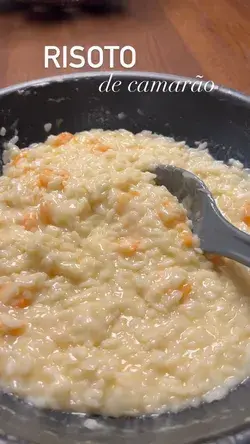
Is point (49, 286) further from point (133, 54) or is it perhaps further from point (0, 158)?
point (133, 54)

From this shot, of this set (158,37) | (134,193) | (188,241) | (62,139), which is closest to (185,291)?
(188,241)

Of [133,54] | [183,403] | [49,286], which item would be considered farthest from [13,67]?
[183,403]

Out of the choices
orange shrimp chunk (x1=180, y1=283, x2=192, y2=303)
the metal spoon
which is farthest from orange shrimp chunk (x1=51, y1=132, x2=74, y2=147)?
orange shrimp chunk (x1=180, y1=283, x2=192, y2=303)

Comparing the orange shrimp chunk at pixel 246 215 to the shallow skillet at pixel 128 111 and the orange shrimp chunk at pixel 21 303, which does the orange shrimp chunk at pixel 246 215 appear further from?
the orange shrimp chunk at pixel 21 303

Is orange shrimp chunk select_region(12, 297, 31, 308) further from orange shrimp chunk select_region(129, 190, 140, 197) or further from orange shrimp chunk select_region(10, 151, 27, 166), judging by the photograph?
orange shrimp chunk select_region(10, 151, 27, 166)

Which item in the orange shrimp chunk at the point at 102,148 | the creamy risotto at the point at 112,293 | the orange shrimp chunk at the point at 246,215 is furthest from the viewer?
the orange shrimp chunk at the point at 102,148

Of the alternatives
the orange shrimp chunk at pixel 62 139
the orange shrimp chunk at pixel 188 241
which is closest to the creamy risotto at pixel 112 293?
the orange shrimp chunk at pixel 188 241

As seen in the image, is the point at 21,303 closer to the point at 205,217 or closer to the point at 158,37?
the point at 205,217
